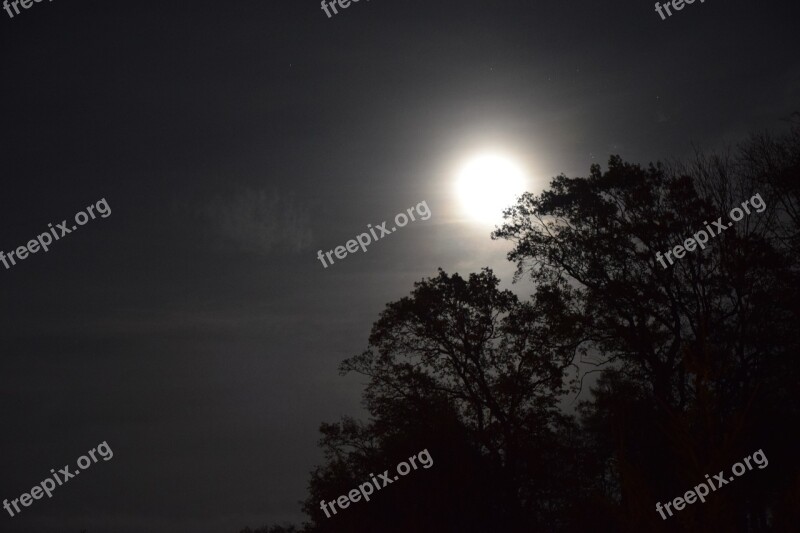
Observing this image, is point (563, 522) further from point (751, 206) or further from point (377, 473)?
point (751, 206)

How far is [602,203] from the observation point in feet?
78.0

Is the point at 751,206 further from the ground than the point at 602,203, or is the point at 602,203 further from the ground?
the point at 602,203

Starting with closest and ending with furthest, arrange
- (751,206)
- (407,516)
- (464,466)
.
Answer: (407,516) → (464,466) → (751,206)

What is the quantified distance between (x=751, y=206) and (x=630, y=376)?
654 cm

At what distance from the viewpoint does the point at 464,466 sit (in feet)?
67.4

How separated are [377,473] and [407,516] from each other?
526cm

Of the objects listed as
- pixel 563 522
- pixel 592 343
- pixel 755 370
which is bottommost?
pixel 563 522

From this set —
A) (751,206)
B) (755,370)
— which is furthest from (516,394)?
(751,206)

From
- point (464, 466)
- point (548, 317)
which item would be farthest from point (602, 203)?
point (464, 466)

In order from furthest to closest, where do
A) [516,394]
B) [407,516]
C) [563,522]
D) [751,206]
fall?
1. [516,394]
2. [563,522]
3. [751,206]
4. [407,516]

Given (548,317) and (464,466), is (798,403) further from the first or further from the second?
(464,466)

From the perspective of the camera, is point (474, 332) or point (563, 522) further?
point (474, 332)

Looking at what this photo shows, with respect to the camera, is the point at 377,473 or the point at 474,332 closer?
the point at 377,473

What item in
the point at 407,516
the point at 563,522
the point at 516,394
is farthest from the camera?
the point at 516,394
